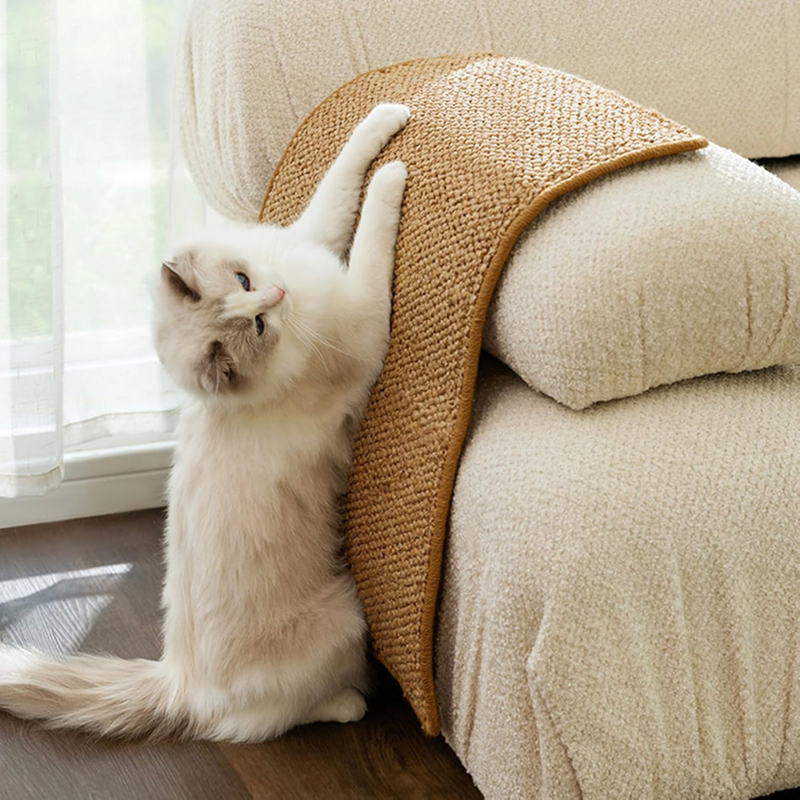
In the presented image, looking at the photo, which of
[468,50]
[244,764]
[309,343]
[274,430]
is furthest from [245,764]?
[468,50]

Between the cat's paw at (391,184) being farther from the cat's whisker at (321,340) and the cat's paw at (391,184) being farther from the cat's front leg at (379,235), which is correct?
the cat's whisker at (321,340)

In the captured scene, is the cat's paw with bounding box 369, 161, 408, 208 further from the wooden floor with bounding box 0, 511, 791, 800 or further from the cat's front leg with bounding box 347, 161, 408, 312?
the wooden floor with bounding box 0, 511, 791, 800

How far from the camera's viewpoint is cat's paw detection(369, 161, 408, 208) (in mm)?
1178

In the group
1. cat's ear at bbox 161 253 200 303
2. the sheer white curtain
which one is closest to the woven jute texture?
cat's ear at bbox 161 253 200 303

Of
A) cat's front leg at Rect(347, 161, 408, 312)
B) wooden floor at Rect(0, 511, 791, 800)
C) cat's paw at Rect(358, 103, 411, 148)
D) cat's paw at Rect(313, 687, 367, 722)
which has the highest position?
cat's paw at Rect(358, 103, 411, 148)

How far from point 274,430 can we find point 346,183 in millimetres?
313

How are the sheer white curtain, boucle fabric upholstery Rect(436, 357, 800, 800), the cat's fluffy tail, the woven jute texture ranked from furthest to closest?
the sheer white curtain
the cat's fluffy tail
the woven jute texture
boucle fabric upholstery Rect(436, 357, 800, 800)

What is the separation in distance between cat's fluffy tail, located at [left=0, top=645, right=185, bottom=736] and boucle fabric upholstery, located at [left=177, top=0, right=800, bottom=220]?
69 cm

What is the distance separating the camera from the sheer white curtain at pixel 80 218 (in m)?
1.63

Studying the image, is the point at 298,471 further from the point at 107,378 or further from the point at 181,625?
the point at 107,378

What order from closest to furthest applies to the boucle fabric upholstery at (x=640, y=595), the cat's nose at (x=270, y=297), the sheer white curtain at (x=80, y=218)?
the boucle fabric upholstery at (x=640, y=595) → the cat's nose at (x=270, y=297) → the sheer white curtain at (x=80, y=218)

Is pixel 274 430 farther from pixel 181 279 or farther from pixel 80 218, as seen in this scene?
pixel 80 218

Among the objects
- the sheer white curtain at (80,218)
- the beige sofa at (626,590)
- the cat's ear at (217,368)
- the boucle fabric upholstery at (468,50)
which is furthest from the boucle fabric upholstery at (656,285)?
the sheer white curtain at (80,218)

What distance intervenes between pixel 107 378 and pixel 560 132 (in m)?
1.14
